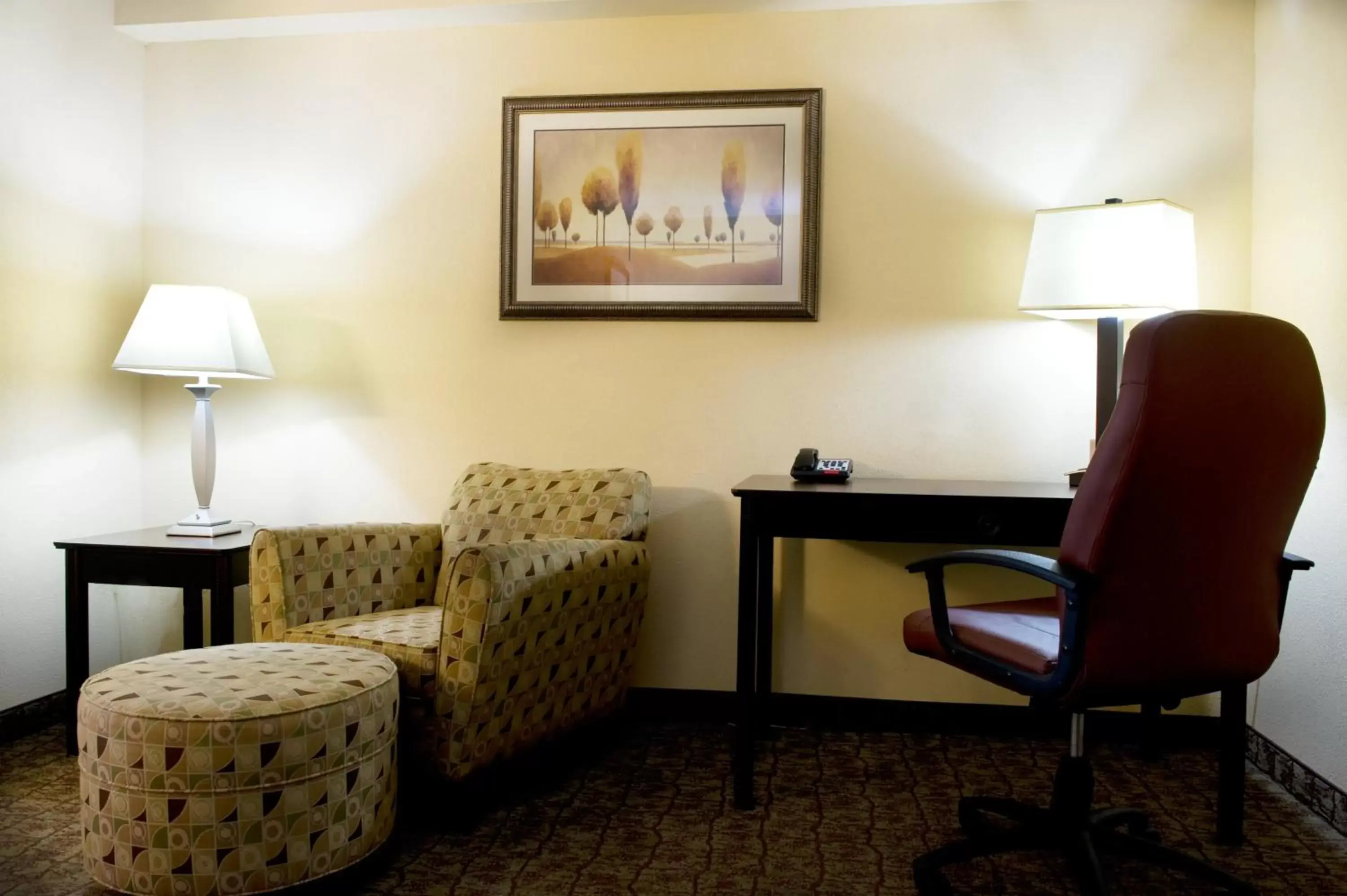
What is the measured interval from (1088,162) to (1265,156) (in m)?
0.47

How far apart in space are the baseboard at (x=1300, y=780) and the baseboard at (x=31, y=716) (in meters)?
3.32

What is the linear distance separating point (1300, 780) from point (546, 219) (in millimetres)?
2651

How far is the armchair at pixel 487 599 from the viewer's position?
85.0 inches

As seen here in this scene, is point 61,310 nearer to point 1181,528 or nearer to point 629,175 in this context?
point 629,175

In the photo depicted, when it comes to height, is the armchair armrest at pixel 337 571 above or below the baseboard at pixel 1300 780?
above

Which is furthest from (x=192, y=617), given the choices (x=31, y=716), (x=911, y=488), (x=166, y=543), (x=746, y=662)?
(x=911, y=488)

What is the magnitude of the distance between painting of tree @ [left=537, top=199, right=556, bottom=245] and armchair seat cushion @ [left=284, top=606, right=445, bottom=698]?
1.28 meters

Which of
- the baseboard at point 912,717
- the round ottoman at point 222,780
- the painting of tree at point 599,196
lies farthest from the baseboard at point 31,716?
the painting of tree at point 599,196

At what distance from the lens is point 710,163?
313 cm

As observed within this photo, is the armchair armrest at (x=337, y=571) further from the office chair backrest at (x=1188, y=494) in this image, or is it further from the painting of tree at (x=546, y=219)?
the office chair backrest at (x=1188, y=494)

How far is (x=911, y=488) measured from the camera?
2.50 meters

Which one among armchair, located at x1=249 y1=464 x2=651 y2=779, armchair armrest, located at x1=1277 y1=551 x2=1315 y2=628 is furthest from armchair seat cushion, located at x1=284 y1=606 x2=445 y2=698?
armchair armrest, located at x1=1277 y1=551 x2=1315 y2=628

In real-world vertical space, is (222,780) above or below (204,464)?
below

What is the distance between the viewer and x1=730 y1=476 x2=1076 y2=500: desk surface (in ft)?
7.75
